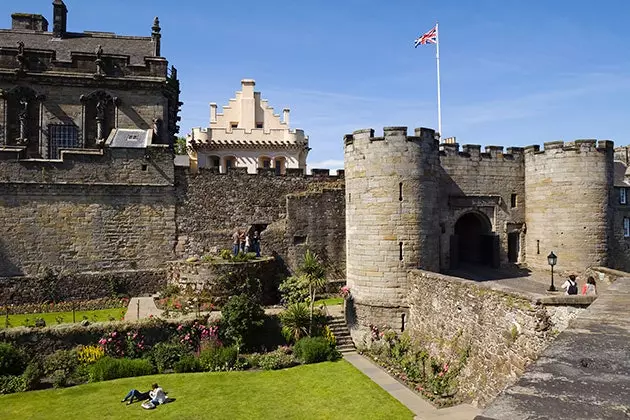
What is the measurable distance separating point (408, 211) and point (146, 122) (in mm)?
17338

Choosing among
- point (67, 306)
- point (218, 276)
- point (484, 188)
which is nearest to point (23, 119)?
point (67, 306)

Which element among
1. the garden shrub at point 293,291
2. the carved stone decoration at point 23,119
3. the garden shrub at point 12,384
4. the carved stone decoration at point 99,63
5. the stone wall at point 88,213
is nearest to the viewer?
the garden shrub at point 12,384

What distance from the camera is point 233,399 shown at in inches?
590

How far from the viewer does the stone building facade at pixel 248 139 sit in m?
35.9

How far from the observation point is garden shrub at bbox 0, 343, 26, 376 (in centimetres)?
1639

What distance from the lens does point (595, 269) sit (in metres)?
22.2

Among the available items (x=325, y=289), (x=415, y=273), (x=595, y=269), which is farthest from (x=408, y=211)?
(x=595, y=269)

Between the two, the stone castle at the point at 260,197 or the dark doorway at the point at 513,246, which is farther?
the dark doorway at the point at 513,246

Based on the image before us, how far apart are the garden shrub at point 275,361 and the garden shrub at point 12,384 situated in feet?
27.4

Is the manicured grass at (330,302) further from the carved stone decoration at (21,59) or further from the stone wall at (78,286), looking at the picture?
the carved stone decoration at (21,59)

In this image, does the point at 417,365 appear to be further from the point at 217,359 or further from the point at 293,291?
the point at 217,359

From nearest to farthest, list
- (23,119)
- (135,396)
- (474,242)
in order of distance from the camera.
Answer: (135,396), (23,119), (474,242)

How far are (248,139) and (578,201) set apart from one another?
23.3 m

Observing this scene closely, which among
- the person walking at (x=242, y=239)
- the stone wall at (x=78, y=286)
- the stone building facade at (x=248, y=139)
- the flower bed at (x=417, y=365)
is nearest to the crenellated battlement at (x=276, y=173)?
the person walking at (x=242, y=239)
